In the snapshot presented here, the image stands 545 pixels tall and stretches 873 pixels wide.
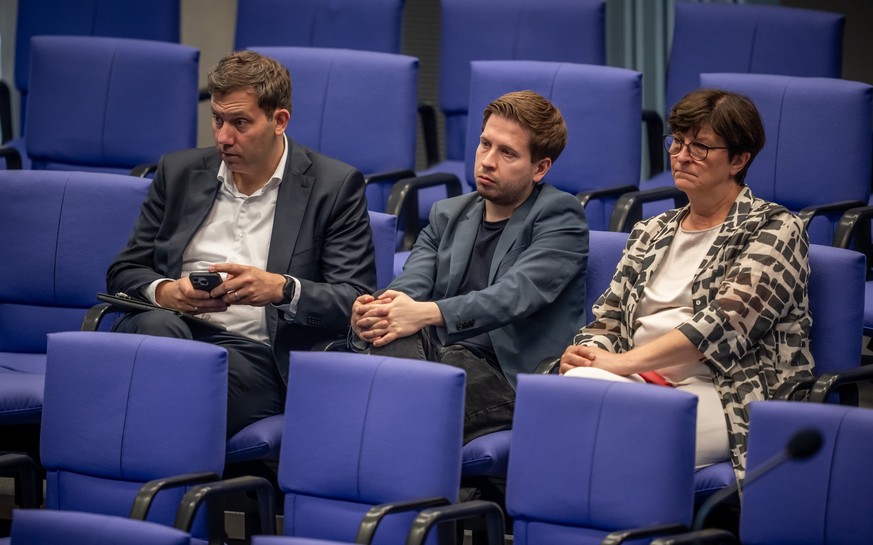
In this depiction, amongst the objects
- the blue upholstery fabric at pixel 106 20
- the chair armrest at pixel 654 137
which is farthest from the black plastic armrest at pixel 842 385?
the blue upholstery fabric at pixel 106 20

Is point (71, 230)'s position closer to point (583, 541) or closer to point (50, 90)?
point (50, 90)

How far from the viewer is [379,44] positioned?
454 centimetres

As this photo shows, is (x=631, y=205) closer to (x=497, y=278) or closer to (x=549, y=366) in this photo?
(x=497, y=278)

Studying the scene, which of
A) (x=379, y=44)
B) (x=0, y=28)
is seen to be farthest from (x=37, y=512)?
(x=0, y=28)

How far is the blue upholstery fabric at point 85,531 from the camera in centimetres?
196

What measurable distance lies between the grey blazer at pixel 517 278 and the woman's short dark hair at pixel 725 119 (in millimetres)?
360

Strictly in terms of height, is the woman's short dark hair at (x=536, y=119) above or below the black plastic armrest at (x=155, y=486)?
above

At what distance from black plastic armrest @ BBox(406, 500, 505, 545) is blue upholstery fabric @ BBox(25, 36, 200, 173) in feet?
6.97

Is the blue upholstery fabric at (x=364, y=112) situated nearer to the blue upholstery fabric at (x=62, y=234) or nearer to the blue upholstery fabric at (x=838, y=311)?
the blue upholstery fabric at (x=62, y=234)

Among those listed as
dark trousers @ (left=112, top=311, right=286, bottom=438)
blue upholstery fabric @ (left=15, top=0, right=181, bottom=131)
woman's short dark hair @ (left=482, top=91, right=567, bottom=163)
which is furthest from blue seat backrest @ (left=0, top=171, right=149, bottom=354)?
blue upholstery fabric @ (left=15, top=0, right=181, bottom=131)

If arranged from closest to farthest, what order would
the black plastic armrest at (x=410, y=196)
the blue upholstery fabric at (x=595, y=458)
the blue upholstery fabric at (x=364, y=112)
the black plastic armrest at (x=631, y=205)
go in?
the blue upholstery fabric at (x=595, y=458) < the black plastic armrest at (x=631, y=205) < the black plastic armrest at (x=410, y=196) < the blue upholstery fabric at (x=364, y=112)

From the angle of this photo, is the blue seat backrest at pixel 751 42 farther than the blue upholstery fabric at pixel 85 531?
Yes

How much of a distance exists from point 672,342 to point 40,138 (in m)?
2.36

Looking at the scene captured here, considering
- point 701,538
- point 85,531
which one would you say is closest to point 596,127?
point 701,538
